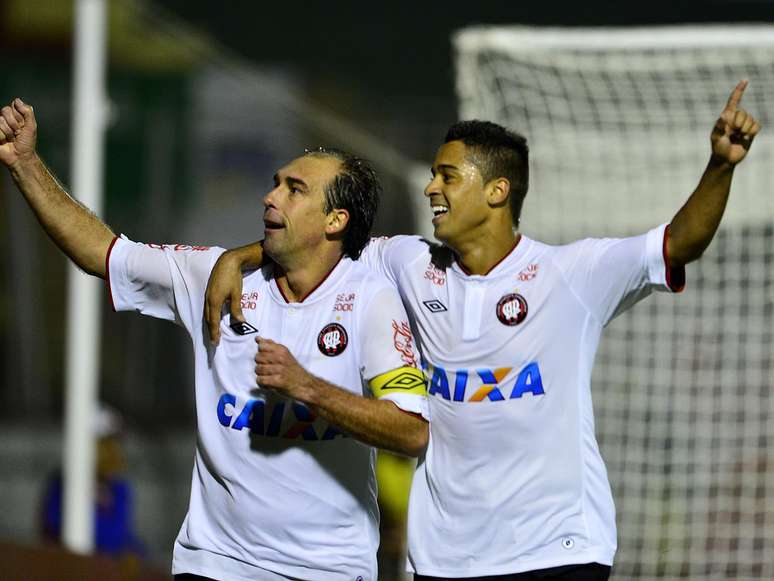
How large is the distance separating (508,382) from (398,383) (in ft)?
1.75

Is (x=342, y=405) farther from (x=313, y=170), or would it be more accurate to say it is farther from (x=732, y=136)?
(x=732, y=136)

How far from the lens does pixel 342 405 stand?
145 inches

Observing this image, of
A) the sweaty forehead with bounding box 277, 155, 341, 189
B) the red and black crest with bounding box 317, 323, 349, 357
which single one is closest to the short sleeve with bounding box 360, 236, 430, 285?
the sweaty forehead with bounding box 277, 155, 341, 189

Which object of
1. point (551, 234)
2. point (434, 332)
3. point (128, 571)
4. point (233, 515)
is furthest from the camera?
point (551, 234)

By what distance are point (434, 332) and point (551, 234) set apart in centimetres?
345

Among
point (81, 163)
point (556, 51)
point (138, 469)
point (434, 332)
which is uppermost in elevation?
point (556, 51)

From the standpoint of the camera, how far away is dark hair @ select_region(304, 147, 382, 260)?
13.7 ft

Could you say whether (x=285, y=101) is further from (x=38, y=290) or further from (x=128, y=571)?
(x=128, y=571)

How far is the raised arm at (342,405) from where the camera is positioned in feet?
11.9

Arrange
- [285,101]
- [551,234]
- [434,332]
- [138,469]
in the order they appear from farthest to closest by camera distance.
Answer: [285,101] → [138,469] → [551,234] → [434,332]

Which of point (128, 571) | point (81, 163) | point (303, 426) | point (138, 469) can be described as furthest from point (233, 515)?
point (138, 469)

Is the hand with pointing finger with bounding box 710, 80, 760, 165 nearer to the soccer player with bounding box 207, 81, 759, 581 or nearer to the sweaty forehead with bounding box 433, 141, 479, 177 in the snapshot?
the soccer player with bounding box 207, 81, 759, 581

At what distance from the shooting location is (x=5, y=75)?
14445 millimetres

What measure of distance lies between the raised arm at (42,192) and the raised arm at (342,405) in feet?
2.80
